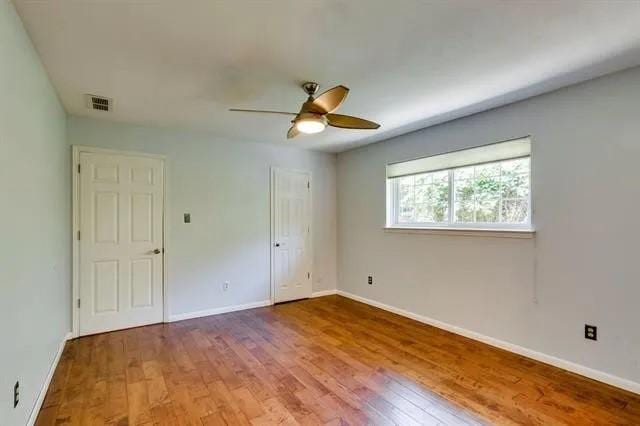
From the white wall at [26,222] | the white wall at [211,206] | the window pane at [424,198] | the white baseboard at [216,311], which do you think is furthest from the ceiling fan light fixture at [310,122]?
the white baseboard at [216,311]

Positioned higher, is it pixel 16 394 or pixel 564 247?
pixel 564 247

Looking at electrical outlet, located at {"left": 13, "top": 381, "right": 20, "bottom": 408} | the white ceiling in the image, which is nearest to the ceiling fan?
the white ceiling

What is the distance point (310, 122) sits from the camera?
256 centimetres

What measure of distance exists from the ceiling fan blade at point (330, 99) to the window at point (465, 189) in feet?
6.05

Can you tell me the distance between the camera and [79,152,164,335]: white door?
3580 mm

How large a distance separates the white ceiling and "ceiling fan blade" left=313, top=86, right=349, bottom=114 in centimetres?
26

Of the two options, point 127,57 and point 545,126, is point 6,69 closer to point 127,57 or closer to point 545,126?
point 127,57

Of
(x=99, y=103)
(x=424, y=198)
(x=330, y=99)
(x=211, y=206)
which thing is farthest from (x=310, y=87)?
(x=211, y=206)

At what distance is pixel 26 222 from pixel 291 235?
10.9ft

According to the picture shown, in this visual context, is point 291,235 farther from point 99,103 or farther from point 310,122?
point 99,103

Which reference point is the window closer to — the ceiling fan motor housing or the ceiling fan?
the ceiling fan

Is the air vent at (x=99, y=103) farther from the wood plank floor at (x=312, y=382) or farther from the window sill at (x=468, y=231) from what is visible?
the window sill at (x=468, y=231)

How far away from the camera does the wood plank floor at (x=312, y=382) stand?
2.12 m

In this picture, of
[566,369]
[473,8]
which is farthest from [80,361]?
[566,369]
